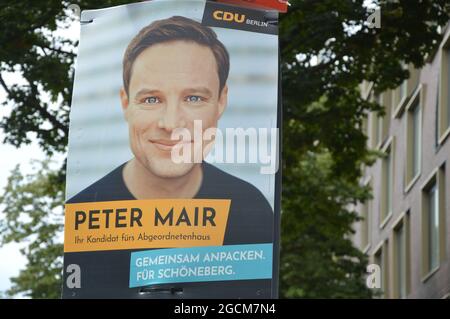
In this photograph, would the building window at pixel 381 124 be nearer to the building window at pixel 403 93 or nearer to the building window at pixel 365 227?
the building window at pixel 403 93

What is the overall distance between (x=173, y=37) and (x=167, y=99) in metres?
0.52

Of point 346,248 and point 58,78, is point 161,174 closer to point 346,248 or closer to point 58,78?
point 58,78

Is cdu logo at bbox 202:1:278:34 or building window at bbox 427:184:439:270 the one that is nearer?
cdu logo at bbox 202:1:278:34

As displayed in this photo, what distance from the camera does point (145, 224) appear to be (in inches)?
337

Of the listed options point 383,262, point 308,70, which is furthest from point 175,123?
point 383,262

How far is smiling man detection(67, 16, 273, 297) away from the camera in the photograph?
28.2 feet

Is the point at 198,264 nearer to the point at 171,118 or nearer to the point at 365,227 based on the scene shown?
the point at 171,118

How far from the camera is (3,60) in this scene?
19391mm

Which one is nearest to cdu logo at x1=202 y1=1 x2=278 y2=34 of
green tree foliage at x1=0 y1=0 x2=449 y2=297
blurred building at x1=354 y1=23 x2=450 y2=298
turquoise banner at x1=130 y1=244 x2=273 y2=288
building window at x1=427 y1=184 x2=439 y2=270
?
turquoise banner at x1=130 y1=244 x2=273 y2=288

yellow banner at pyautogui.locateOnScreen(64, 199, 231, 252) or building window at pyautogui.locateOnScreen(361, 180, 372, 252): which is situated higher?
building window at pyautogui.locateOnScreen(361, 180, 372, 252)

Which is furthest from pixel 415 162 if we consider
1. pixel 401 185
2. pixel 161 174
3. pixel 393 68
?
pixel 161 174

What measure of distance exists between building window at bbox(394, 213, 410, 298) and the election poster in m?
25.9

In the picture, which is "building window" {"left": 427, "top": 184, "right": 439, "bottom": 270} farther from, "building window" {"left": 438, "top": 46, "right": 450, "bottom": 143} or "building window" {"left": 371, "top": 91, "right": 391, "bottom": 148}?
"building window" {"left": 371, "top": 91, "right": 391, "bottom": 148}
